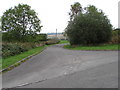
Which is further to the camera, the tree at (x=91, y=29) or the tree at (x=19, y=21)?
the tree at (x=19, y=21)

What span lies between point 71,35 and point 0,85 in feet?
75.6

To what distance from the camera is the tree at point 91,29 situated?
80.5 ft

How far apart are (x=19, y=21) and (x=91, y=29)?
1789 centimetres

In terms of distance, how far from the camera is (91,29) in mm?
24578

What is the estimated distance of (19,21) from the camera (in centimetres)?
3148

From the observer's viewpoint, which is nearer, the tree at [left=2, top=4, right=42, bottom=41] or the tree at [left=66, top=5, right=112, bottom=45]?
the tree at [left=66, top=5, right=112, bottom=45]

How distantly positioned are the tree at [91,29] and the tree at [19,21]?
1147 centimetres

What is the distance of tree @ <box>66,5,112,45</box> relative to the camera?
80.5ft

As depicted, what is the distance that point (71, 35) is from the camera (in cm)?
2747

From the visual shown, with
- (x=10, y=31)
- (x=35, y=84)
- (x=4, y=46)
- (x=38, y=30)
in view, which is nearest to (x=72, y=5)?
(x=38, y=30)

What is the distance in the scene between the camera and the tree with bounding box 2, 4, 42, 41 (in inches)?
1212

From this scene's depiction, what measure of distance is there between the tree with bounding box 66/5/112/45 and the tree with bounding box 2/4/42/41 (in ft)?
37.6

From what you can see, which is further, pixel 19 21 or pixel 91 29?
pixel 19 21

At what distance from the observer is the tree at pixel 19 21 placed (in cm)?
3080
